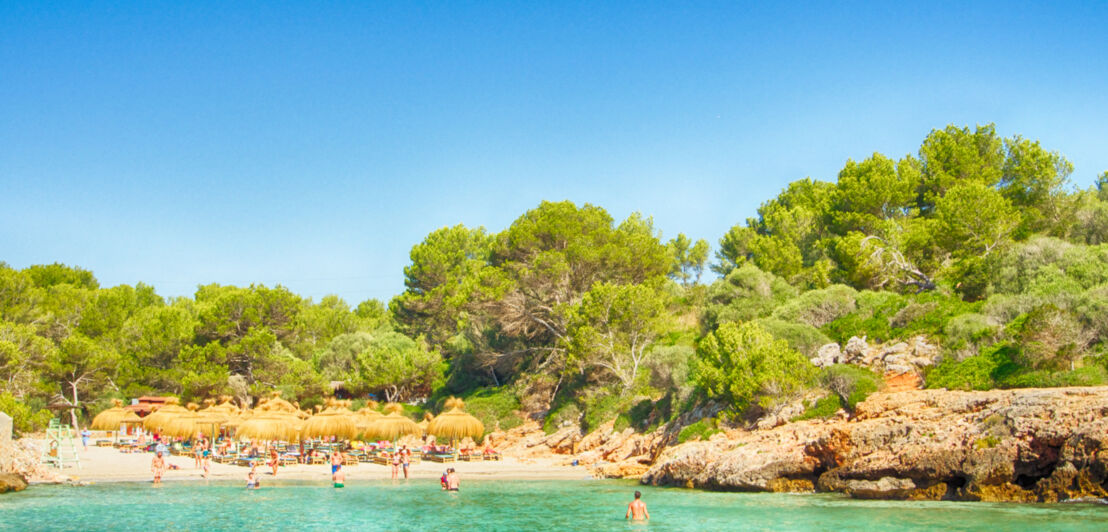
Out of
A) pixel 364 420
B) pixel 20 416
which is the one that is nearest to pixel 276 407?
pixel 364 420

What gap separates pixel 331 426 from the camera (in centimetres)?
2889

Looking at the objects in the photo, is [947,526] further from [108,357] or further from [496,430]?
[108,357]

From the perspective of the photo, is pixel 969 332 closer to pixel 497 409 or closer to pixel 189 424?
pixel 497 409

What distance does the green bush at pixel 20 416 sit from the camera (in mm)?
27812

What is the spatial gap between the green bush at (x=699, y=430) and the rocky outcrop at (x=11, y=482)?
762 inches

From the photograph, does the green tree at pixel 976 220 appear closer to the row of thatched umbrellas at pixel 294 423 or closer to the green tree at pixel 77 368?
the row of thatched umbrellas at pixel 294 423

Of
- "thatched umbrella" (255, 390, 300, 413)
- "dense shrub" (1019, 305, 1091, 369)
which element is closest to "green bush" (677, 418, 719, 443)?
"dense shrub" (1019, 305, 1091, 369)

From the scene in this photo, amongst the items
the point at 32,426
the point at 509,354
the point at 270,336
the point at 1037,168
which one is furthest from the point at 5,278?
the point at 1037,168

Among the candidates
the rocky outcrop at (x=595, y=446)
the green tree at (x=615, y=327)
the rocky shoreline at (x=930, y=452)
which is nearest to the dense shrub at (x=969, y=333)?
the rocky shoreline at (x=930, y=452)

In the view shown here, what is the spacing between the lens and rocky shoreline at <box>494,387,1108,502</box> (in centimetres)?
1620

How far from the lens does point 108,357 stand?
43.6 meters

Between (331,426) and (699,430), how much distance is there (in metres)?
13.9

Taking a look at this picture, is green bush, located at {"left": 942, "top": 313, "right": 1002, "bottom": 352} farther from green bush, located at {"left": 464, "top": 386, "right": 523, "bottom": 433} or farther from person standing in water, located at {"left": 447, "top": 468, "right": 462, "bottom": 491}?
green bush, located at {"left": 464, "top": 386, "right": 523, "bottom": 433}

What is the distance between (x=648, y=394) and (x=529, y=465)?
5809 mm
